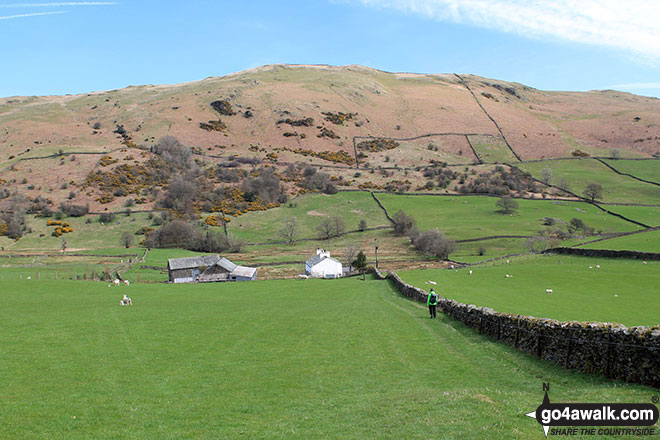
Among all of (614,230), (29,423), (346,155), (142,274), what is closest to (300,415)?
(29,423)

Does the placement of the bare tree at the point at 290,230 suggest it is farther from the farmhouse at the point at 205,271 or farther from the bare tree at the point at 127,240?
the farmhouse at the point at 205,271

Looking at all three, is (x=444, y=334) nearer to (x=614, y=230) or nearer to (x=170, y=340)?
(x=170, y=340)

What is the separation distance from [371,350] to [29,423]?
42.1 feet

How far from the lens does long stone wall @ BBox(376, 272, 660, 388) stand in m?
13.1

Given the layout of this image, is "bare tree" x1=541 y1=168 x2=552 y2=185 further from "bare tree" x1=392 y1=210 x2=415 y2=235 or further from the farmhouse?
the farmhouse

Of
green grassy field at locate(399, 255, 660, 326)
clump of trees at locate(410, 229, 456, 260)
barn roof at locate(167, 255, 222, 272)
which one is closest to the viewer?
green grassy field at locate(399, 255, 660, 326)

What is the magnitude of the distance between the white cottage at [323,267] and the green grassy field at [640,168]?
11964cm

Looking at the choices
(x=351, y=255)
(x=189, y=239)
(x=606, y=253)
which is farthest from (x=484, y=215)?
(x=189, y=239)

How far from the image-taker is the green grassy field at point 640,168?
148625 mm

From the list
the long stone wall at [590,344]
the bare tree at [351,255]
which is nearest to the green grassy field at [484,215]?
the bare tree at [351,255]

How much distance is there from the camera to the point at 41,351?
18.4 meters

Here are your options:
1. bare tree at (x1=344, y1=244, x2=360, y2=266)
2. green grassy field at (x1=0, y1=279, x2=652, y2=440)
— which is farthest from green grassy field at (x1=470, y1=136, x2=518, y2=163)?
green grassy field at (x1=0, y1=279, x2=652, y2=440)

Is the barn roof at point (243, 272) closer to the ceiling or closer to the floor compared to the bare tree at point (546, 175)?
closer to the floor

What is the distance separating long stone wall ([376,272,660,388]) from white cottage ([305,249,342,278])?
56218 millimetres
